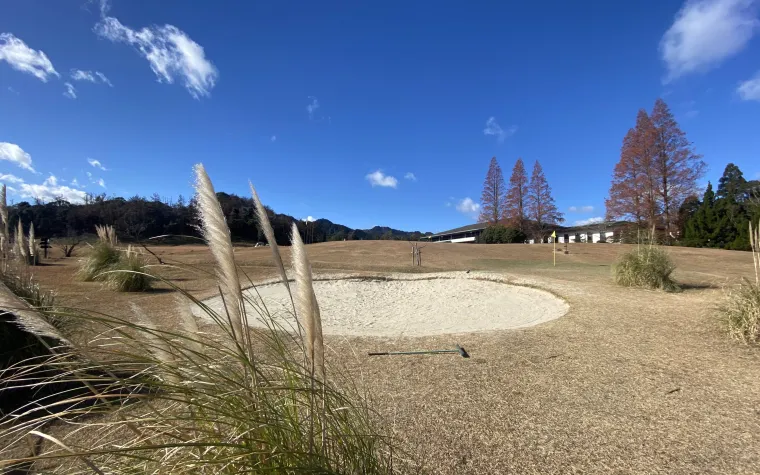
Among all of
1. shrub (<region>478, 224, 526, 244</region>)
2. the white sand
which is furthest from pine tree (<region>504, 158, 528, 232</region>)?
the white sand

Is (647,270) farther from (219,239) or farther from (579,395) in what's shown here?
(219,239)

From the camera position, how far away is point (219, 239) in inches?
42.4

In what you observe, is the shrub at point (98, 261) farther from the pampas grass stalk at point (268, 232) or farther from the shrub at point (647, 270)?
the shrub at point (647, 270)

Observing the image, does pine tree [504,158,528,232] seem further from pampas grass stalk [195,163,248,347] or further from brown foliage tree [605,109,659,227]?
pampas grass stalk [195,163,248,347]

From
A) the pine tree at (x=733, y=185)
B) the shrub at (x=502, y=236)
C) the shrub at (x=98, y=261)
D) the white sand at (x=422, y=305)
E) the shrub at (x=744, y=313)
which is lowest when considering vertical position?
the white sand at (x=422, y=305)

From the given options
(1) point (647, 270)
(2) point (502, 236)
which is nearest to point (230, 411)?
(1) point (647, 270)

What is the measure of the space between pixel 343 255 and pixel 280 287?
31.3 feet

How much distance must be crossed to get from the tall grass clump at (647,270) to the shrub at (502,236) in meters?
29.5

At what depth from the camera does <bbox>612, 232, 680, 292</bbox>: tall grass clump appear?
8516mm

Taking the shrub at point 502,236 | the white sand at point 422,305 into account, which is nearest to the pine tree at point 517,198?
the shrub at point 502,236

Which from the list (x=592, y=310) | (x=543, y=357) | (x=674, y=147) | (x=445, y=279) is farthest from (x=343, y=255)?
(x=674, y=147)

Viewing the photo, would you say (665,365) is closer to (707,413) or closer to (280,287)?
(707,413)

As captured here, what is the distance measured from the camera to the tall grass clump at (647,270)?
8516 mm

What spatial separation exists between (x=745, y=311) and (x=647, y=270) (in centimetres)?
455
